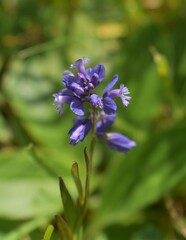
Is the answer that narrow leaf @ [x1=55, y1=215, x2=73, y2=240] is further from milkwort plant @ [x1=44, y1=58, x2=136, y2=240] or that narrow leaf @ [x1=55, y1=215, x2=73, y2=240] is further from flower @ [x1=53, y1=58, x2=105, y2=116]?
flower @ [x1=53, y1=58, x2=105, y2=116]

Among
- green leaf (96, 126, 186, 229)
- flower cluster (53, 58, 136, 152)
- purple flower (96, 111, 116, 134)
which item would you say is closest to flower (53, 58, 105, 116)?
flower cluster (53, 58, 136, 152)

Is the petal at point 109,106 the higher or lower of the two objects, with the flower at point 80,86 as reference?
lower

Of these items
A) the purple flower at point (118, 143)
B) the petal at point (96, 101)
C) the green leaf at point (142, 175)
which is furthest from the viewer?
the green leaf at point (142, 175)

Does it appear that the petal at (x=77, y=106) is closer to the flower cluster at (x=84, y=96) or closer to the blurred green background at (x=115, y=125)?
the flower cluster at (x=84, y=96)

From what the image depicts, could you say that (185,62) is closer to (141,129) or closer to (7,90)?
(141,129)

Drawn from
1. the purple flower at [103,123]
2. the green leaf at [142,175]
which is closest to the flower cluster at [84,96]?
the purple flower at [103,123]

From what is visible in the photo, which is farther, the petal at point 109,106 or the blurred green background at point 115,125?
the blurred green background at point 115,125
